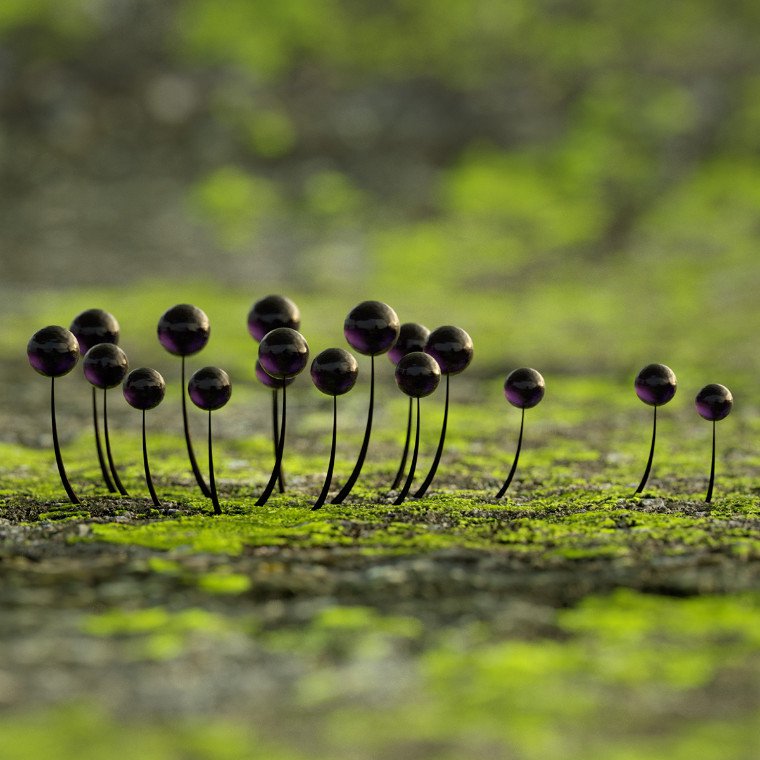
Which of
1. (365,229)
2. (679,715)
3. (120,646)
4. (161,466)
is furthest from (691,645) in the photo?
(365,229)

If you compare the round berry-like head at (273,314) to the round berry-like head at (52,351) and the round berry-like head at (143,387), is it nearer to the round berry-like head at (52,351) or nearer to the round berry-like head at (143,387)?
the round berry-like head at (143,387)

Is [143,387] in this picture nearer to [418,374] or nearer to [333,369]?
[333,369]

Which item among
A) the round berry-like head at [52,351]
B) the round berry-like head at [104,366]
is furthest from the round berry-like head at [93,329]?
the round berry-like head at [52,351]

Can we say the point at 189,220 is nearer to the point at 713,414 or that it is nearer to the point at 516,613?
the point at 713,414

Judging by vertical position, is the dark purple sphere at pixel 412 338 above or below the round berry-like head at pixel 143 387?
above

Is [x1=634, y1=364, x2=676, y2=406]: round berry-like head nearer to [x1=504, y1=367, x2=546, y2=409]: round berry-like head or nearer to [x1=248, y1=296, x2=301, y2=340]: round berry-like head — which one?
[x1=504, y1=367, x2=546, y2=409]: round berry-like head

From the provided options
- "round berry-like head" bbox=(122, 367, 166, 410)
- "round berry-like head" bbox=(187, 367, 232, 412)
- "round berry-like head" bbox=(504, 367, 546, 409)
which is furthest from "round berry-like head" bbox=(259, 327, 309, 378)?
"round berry-like head" bbox=(504, 367, 546, 409)
